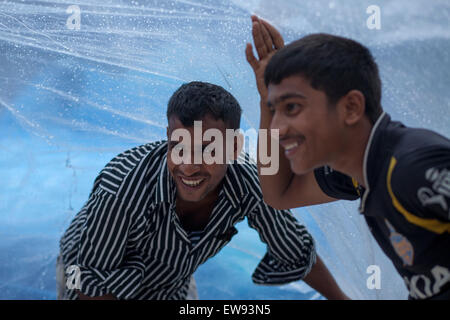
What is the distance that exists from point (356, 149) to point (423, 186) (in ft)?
0.65

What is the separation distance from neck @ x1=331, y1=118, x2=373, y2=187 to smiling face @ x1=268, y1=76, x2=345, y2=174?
0.02 m

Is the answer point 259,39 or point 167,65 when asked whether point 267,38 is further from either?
point 167,65

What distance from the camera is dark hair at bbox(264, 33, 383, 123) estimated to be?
89 centimetres

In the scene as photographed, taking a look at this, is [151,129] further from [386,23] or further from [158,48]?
[386,23]

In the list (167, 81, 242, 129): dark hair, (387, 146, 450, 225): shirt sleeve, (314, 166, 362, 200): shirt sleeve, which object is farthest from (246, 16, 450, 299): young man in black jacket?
(167, 81, 242, 129): dark hair

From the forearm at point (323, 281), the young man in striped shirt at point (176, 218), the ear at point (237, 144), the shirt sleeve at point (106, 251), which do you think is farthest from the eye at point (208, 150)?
the forearm at point (323, 281)

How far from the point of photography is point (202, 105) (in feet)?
4.10

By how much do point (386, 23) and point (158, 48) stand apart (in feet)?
2.54

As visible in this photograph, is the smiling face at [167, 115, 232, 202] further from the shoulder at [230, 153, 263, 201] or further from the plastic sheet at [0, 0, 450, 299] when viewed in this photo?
the plastic sheet at [0, 0, 450, 299]

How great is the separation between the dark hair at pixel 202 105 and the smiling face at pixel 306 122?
349mm

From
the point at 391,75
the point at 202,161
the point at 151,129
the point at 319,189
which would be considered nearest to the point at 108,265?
the point at 202,161

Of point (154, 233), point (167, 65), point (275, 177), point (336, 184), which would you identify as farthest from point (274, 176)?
point (167, 65)

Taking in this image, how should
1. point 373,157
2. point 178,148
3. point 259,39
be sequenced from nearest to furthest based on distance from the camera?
point 373,157
point 259,39
point 178,148

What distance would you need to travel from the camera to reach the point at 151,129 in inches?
75.4
